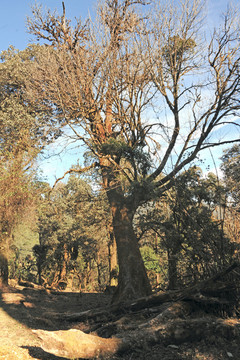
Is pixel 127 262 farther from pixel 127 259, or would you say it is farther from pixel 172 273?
pixel 172 273

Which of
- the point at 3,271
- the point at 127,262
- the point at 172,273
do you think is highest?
the point at 127,262

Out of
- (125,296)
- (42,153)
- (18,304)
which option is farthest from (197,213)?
(42,153)

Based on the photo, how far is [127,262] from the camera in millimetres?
9953

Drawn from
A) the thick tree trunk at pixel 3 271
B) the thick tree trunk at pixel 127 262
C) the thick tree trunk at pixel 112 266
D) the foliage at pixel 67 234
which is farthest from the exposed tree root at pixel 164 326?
the foliage at pixel 67 234

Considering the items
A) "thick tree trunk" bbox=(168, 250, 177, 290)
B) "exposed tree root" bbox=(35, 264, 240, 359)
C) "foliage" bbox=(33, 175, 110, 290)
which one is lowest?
"exposed tree root" bbox=(35, 264, 240, 359)

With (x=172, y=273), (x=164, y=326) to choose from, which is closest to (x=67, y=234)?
(x=172, y=273)

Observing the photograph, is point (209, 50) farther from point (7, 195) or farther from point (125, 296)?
point (7, 195)

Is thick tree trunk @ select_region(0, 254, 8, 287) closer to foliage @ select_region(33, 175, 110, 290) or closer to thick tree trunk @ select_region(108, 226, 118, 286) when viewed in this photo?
foliage @ select_region(33, 175, 110, 290)

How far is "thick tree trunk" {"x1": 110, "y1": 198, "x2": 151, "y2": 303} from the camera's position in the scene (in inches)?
374

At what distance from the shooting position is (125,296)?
369 inches

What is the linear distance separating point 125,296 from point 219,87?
26.0 ft

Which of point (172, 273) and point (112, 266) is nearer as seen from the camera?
point (172, 273)

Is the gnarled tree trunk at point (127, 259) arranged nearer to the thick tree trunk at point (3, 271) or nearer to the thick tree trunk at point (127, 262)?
the thick tree trunk at point (127, 262)

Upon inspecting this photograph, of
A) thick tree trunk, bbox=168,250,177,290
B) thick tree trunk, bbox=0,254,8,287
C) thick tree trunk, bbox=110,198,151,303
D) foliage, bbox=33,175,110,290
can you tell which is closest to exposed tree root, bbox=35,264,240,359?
thick tree trunk, bbox=110,198,151,303
